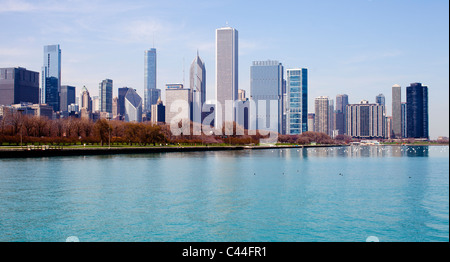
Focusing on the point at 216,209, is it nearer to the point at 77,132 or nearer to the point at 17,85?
the point at 77,132

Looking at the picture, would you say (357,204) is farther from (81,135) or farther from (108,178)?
(81,135)

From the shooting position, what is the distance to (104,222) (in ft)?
77.9

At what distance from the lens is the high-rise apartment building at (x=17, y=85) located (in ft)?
554

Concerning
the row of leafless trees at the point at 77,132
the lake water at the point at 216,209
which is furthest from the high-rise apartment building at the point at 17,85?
the lake water at the point at 216,209

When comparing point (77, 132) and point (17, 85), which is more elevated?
point (17, 85)

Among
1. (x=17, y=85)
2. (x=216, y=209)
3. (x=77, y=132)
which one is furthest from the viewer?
(x=17, y=85)

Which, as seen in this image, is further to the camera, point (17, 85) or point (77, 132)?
point (17, 85)

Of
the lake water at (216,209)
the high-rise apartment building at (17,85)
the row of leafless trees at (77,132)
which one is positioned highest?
the high-rise apartment building at (17,85)

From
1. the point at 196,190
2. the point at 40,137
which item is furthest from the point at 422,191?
the point at 40,137

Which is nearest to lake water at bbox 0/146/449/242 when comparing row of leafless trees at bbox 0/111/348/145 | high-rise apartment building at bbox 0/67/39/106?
row of leafless trees at bbox 0/111/348/145

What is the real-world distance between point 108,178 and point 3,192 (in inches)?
504

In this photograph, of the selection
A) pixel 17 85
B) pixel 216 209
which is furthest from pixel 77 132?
pixel 216 209

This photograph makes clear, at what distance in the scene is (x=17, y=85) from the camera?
172 meters

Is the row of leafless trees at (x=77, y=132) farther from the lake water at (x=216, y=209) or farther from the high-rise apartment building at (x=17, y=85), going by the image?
the high-rise apartment building at (x=17, y=85)
